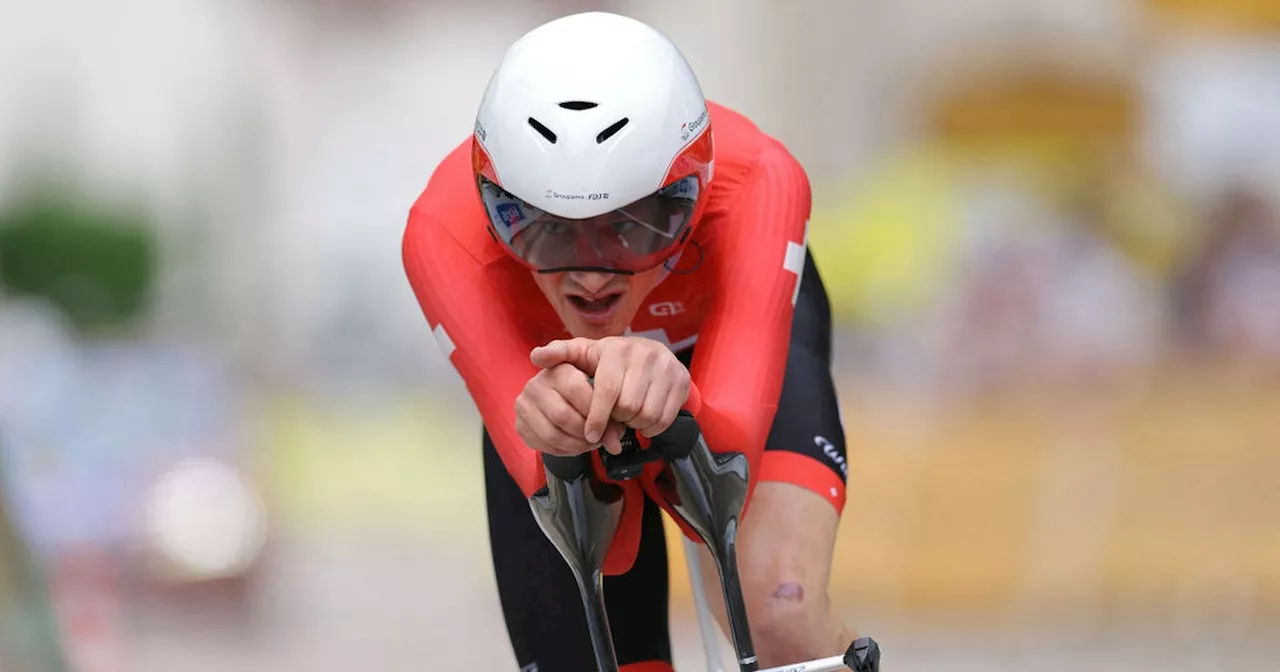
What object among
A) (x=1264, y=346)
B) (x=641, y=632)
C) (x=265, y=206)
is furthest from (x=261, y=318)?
(x=641, y=632)

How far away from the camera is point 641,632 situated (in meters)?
3.74

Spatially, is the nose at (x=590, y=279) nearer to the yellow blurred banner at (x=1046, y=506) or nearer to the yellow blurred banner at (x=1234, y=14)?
the yellow blurred banner at (x=1046, y=506)

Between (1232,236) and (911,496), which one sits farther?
(1232,236)

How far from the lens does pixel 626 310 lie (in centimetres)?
321

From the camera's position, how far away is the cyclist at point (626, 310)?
117 inches

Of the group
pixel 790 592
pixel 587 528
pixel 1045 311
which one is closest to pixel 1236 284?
pixel 1045 311

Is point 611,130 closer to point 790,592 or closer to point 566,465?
point 566,465

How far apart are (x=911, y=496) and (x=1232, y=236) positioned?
4.08m

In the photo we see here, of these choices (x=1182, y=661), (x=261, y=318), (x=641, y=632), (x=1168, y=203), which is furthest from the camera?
(x=261, y=318)

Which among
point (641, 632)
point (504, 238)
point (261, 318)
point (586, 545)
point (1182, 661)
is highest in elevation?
point (504, 238)

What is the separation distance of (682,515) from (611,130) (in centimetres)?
68

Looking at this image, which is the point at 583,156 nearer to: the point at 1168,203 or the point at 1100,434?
the point at 1100,434

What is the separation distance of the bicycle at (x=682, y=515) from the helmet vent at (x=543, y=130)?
1.73ft

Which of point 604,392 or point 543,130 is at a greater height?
point 543,130
